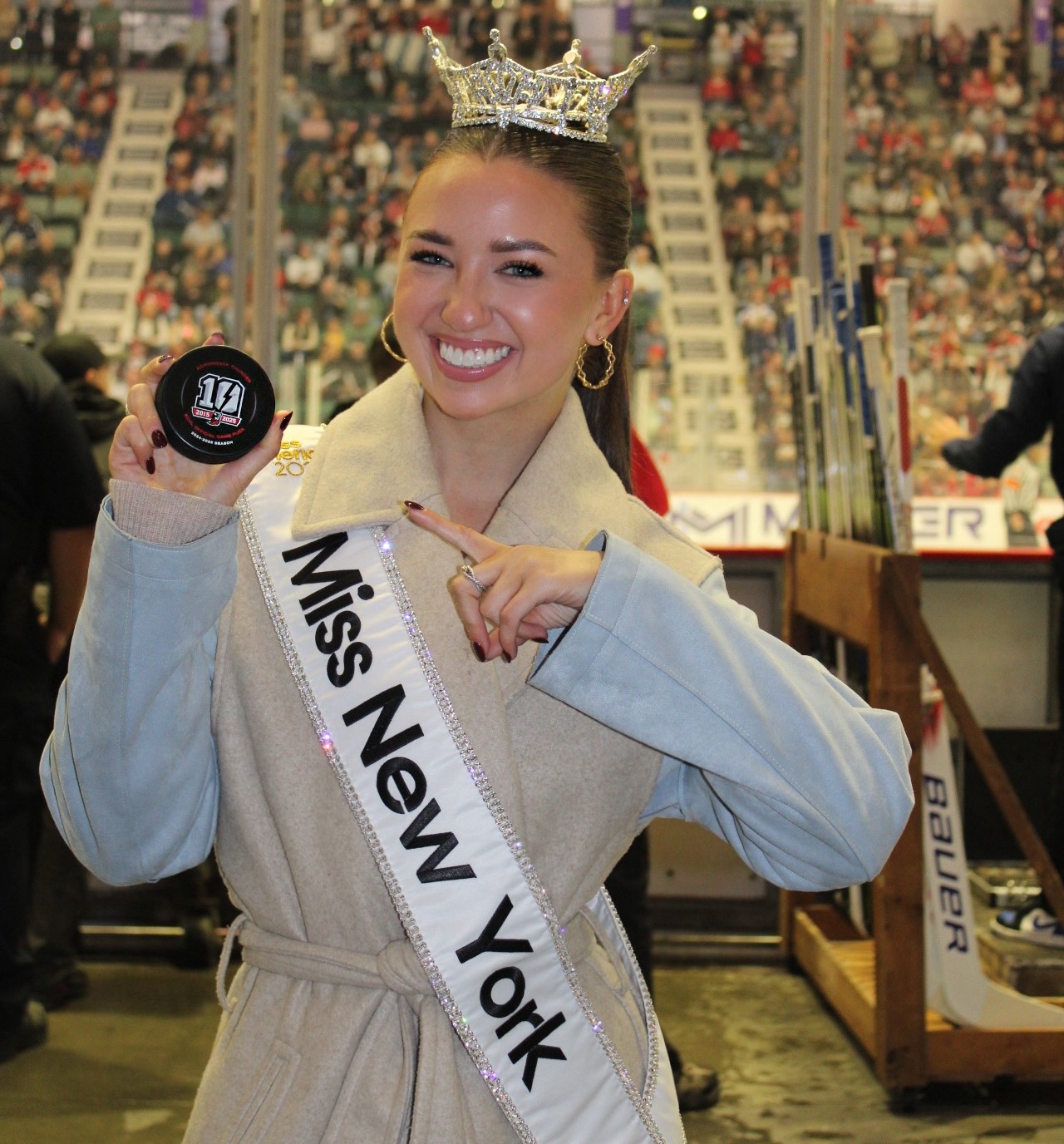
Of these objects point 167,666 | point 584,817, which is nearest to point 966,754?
point 584,817

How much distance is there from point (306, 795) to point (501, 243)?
501 millimetres

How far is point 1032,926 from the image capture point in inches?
145

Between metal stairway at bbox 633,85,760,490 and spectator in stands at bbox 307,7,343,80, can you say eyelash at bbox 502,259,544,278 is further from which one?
spectator in stands at bbox 307,7,343,80

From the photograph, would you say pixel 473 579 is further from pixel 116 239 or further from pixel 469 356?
pixel 116 239

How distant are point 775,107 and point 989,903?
105 inches

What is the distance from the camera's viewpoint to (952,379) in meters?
5.22

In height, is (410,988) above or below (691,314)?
below

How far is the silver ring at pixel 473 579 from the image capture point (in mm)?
1083

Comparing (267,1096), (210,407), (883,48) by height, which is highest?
(883,48)

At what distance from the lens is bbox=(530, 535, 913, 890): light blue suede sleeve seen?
1.12 metres

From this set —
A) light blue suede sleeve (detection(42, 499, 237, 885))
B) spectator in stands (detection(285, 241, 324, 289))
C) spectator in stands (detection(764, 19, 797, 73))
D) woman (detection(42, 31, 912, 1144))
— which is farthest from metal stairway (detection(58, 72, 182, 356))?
light blue suede sleeve (detection(42, 499, 237, 885))

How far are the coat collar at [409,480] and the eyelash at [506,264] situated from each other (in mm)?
131

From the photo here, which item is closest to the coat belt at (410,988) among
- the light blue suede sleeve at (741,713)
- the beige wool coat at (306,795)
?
the beige wool coat at (306,795)

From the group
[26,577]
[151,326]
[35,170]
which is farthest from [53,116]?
[26,577]
